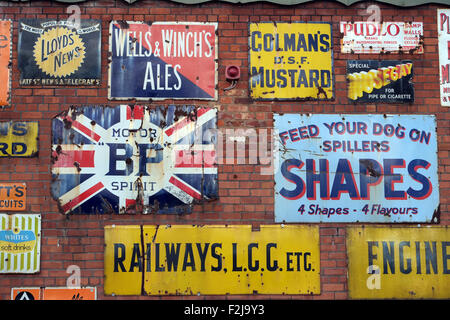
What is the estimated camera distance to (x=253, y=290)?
4684mm

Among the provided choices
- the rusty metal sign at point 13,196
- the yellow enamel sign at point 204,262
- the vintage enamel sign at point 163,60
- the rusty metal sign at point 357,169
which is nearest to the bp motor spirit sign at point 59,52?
the vintage enamel sign at point 163,60

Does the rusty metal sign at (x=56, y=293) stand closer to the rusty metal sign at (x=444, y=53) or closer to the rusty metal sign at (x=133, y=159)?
the rusty metal sign at (x=133, y=159)

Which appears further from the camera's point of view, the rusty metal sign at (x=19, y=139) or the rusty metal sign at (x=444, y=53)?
the rusty metal sign at (x=444, y=53)

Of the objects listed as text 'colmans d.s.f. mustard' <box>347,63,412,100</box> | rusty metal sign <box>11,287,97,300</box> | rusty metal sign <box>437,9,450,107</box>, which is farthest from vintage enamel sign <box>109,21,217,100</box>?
rusty metal sign <box>437,9,450,107</box>

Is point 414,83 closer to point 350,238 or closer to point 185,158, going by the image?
point 350,238

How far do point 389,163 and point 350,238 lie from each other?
2.82 feet

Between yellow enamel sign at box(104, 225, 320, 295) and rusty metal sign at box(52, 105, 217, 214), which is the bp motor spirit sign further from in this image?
yellow enamel sign at box(104, 225, 320, 295)

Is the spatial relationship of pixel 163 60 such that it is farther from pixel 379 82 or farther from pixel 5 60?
pixel 379 82

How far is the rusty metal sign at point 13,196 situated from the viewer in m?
4.76

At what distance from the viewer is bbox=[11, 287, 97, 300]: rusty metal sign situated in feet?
15.3

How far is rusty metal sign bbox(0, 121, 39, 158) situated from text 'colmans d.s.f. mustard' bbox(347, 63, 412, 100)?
10.6ft

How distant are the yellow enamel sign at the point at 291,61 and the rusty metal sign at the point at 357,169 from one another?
0.91 feet

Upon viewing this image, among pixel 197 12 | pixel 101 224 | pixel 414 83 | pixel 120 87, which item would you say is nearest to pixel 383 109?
pixel 414 83

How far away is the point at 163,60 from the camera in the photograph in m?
4.92
